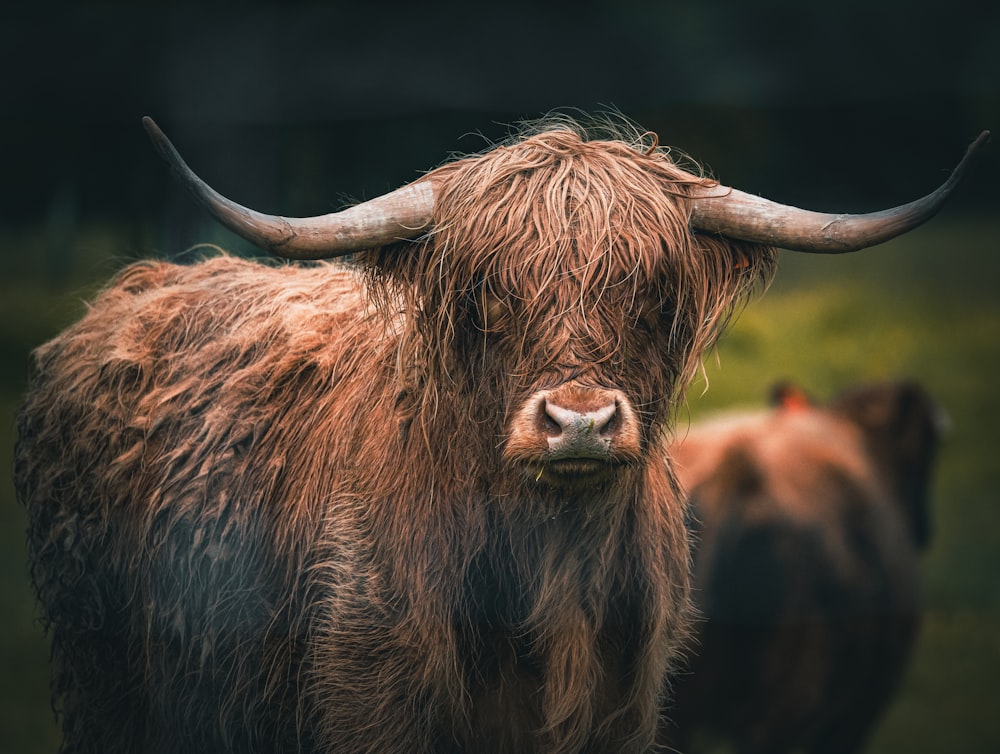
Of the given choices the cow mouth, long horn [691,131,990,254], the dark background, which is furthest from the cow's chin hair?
the dark background

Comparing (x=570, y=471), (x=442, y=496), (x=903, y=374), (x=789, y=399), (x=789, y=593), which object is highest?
(x=903, y=374)

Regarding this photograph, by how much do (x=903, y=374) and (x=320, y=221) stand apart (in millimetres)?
9965

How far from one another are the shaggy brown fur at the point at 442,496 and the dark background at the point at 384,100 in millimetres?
1542

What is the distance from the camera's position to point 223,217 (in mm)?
2561

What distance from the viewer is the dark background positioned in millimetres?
5855

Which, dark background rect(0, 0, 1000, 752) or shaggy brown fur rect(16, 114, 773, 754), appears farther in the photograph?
dark background rect(0, 0, 1000, 752)

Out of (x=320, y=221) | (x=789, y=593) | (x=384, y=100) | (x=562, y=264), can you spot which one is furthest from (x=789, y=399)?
(x=320, y=221)

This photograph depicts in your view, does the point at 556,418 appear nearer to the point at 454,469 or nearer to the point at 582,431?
the point at 582,431

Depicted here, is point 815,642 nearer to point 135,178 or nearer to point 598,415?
point 598,415

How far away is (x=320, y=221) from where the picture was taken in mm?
2701

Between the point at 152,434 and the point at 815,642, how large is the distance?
406 centimetres

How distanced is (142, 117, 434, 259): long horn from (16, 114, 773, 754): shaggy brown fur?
73 mm

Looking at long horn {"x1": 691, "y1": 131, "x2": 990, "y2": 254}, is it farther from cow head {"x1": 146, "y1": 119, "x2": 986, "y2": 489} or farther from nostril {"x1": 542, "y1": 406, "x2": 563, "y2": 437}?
nostril {"x1": 542, "y1": 406, "x2": 563, "y2": 437}

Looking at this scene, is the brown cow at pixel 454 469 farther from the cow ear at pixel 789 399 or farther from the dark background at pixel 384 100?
the cow ear at pixel 789 399
